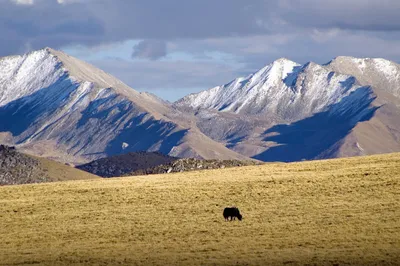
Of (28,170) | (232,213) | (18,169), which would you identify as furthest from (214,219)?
(28,170)

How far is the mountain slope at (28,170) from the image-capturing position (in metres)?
144

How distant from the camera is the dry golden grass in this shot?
156 feet

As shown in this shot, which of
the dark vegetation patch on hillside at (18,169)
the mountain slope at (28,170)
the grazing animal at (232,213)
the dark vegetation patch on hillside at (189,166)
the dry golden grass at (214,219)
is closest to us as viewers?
the dry golden grass at (214,219)

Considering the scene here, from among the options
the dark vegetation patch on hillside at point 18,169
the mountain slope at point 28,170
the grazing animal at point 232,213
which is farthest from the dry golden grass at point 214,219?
the mountain slope at point 28,170

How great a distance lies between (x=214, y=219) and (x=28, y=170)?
93115 millimetres

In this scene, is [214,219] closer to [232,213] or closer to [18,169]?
[232,213]

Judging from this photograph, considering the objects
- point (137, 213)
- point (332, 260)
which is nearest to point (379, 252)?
point (332, 260)

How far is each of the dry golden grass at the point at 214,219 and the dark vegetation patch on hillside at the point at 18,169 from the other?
56.3m

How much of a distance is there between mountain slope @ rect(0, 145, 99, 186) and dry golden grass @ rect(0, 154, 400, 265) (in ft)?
187

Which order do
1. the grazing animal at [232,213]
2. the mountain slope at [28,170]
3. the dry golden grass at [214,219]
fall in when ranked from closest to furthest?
the dry golden grass at [214,219] < the grazing animal at [232,213] < the mountain slope at [28,170]

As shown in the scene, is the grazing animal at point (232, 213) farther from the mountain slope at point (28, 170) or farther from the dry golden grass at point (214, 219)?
the mountain slope at point (28, 170)

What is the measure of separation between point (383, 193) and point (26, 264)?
94.1ft

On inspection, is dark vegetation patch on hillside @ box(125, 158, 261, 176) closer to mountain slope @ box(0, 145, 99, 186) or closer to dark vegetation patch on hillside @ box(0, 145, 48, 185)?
dark vegetation patch on hillside @ box(0, 145, 48, 185)

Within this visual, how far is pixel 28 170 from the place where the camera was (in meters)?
149
